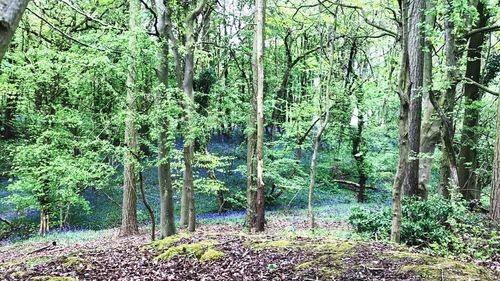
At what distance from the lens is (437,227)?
8102mm

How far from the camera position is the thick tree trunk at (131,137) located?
7449mm

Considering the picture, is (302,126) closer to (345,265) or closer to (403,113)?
(403,113)

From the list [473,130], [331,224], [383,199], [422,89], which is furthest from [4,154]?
[383,199]

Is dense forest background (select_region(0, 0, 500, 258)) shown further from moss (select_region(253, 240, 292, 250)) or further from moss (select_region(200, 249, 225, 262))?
moss (select_region(200, 249, 225, 262))

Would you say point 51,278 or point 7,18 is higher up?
point 7,18

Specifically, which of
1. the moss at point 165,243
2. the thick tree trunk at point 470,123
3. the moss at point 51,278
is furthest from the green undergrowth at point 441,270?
the thick tree trunk at point 470,123

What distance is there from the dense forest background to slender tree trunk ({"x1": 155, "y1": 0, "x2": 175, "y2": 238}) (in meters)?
0.03

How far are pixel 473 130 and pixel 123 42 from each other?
11.2m

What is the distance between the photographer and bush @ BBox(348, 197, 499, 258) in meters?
6.70

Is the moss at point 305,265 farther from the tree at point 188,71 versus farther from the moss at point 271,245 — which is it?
the tree at point 188,71

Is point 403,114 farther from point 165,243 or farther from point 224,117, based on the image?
point 224,117

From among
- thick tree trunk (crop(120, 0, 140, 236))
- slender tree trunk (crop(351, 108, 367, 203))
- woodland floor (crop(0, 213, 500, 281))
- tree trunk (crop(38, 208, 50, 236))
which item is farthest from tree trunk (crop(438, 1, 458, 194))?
tree trunk (crop(38, 208, 50, 236))

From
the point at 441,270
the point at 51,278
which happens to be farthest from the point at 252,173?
the point at 441,270

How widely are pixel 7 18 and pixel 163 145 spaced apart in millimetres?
6865
